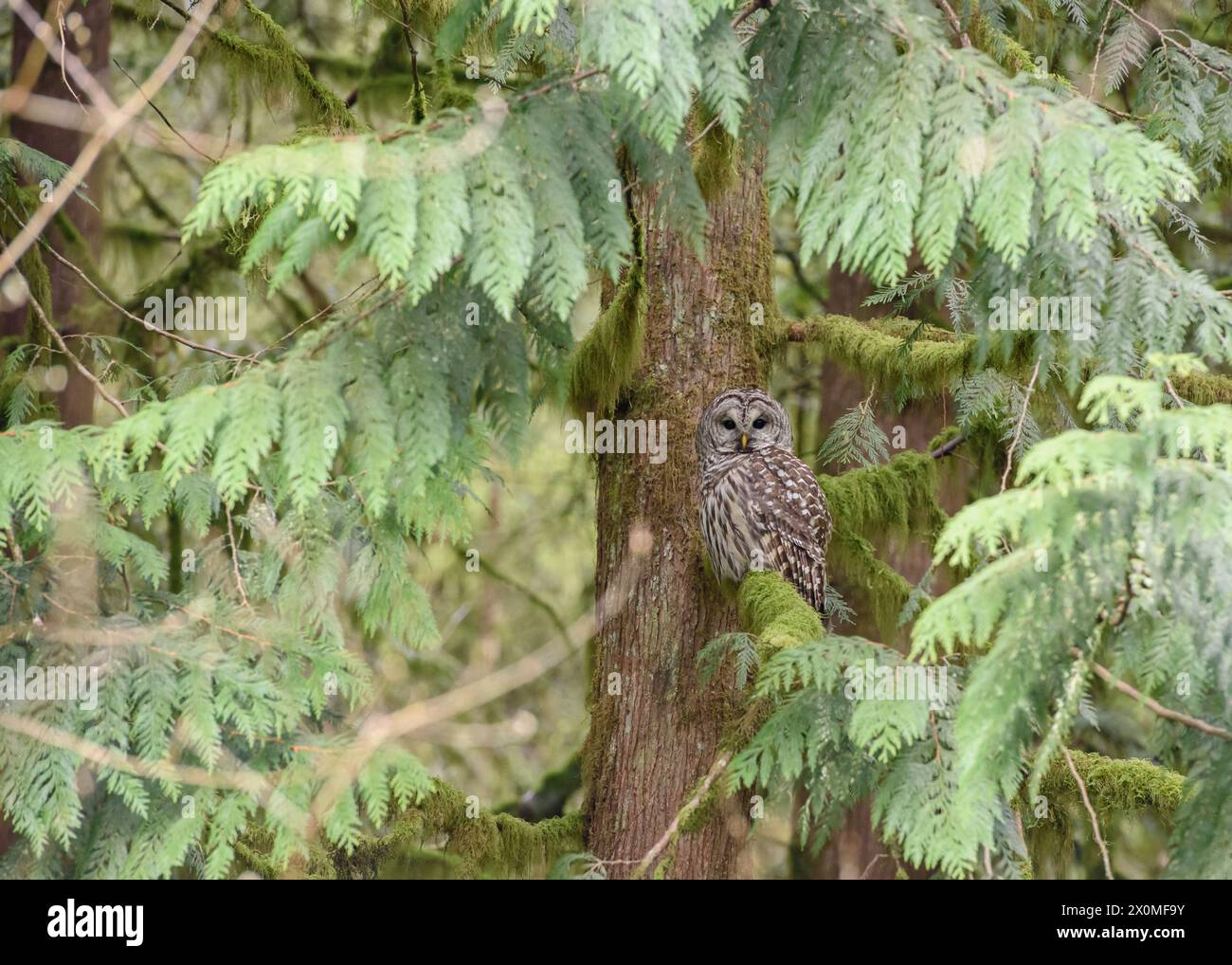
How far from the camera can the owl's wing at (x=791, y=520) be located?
17.7 feet

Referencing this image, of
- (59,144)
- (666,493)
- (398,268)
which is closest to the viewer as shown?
(398,268)

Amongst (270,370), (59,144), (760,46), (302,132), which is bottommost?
(270,370)

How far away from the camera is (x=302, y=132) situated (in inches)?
181

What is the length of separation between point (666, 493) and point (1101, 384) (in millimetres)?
3054

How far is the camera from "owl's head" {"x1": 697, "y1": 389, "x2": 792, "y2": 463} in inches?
208

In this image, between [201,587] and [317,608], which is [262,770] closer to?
[317,608]

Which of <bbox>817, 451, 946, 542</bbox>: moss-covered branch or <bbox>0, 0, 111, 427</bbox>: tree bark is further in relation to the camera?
<bbox>0, 0, 111, 427</bbox>: tree bark

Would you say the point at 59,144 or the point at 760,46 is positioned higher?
the point at 59,144

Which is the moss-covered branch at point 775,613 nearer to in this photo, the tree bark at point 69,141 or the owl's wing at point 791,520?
the owl's wing at point 791,520

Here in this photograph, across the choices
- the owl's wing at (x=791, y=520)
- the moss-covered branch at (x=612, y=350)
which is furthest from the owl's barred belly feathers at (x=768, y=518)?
the moss-covered branch at (x=612, y=350)

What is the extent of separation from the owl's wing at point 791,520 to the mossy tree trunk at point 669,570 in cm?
32

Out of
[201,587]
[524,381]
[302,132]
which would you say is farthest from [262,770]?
[302,132]

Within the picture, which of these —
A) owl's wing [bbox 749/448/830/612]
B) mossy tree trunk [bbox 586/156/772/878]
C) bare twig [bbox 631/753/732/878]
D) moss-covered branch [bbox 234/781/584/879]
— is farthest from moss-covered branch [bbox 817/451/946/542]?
bare twig [bbox 631/753/732/878]

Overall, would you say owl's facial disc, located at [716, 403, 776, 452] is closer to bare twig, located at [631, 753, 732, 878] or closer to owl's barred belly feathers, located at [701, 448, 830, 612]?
owl's barred belly feathers, located at [701, 448, 830, 612]
